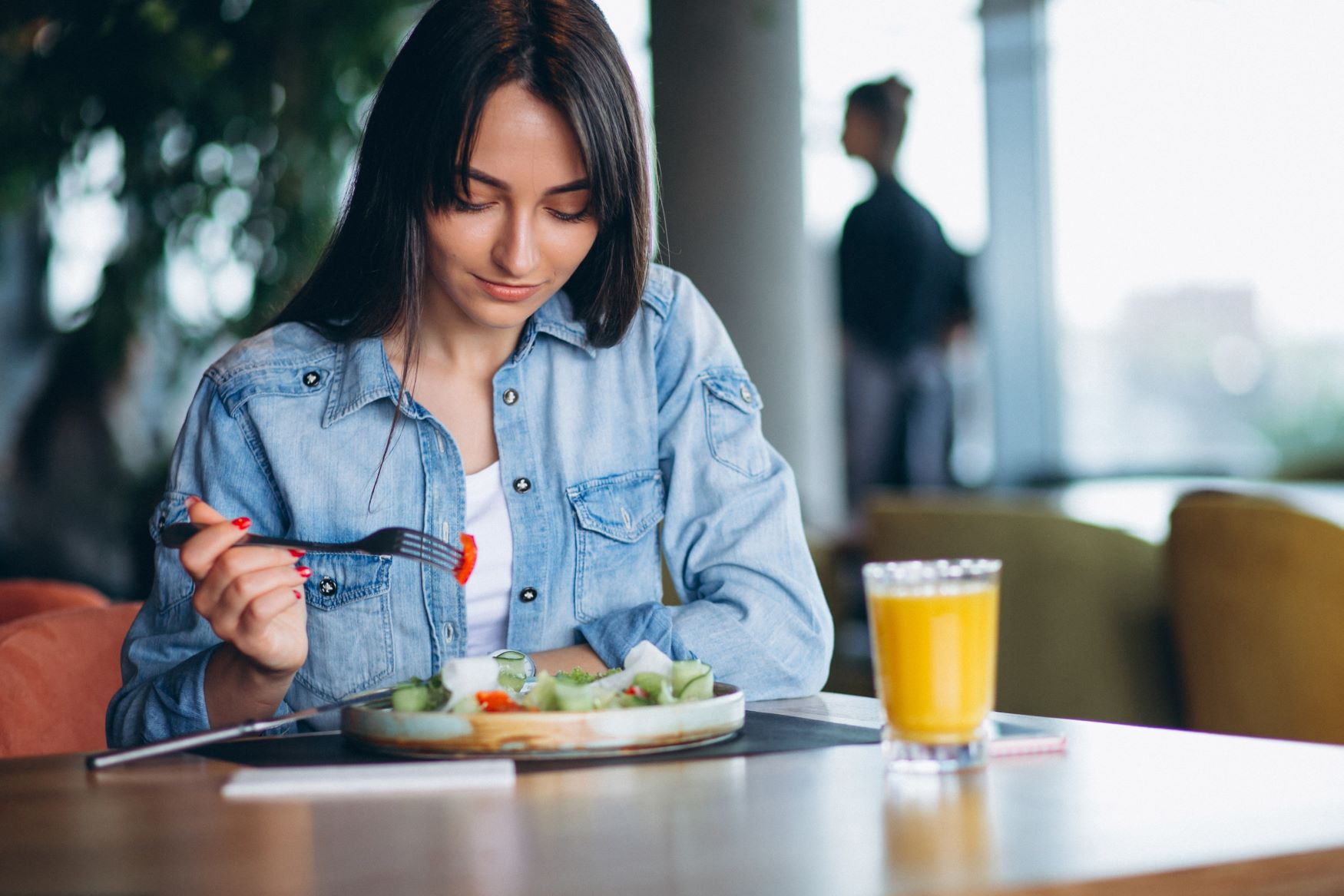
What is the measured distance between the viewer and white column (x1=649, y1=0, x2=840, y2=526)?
319 cm

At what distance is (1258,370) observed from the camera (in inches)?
223

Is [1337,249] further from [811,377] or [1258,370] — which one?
[811,377]

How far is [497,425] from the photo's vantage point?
1.45 metres

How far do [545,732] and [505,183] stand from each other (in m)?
0.58

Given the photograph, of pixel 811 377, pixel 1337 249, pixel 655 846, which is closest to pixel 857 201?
pixel 811 377

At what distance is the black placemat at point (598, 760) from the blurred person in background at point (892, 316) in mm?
3823

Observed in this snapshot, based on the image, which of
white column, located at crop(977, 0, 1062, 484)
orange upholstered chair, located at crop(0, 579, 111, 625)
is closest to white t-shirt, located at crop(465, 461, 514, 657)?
orange upholstered chair, located at crop(0, 579, 111, 625)

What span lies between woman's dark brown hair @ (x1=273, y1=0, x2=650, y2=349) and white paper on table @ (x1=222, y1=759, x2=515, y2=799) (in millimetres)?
609

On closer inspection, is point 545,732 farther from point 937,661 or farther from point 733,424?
point 733,424

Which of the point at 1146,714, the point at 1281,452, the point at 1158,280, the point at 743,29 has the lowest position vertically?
the point at 1146,714

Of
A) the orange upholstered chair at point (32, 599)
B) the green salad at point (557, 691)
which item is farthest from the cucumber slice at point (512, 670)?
the orange upholstered chair at point (32, 599)

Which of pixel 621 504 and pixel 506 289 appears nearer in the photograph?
pixel 506 289

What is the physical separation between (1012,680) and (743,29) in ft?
4.76

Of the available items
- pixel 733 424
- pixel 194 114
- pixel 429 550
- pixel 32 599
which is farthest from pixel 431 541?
pixel 194 114
